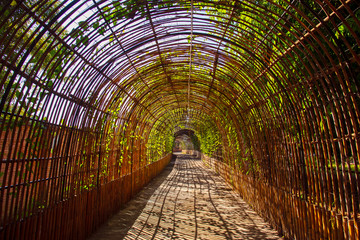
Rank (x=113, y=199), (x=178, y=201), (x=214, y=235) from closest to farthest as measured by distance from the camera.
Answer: (x=214, y=235) → (x=113, y=199) → (x=178, y=201)

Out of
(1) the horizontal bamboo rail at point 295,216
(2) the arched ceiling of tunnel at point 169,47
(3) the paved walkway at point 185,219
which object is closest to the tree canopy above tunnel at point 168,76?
(2) the arched ceiling of tunnel at point 169,47

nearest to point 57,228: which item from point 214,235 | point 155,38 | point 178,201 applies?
point 214,235

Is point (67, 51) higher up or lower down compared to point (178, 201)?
higher up

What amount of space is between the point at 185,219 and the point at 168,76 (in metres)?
3.41

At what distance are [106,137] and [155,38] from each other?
220 centimetres

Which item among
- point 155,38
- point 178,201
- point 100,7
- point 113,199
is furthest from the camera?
point 178,201

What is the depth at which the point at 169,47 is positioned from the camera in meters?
4.61

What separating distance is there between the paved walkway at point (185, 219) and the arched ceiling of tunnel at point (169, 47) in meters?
2.20

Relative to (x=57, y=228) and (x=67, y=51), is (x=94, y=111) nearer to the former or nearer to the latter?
(x=67, y=51)

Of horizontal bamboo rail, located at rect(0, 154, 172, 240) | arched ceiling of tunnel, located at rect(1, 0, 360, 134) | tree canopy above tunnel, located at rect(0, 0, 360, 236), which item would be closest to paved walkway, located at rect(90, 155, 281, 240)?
horizontal bamboo rail, located at rect(0, 154, 172, 240)

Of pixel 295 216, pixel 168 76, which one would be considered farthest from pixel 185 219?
pixel 168 76

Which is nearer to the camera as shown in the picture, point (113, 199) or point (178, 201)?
point (113, 199)

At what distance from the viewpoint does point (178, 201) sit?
662 centimetres

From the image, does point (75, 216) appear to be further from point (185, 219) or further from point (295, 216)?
point (295, 216)
